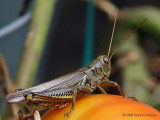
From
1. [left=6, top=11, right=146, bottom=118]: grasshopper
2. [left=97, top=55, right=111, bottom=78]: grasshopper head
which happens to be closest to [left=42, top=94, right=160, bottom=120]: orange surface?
[left=6, top=11, right=146, bottom=118]: grasshopper

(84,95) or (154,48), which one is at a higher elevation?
(84,95)

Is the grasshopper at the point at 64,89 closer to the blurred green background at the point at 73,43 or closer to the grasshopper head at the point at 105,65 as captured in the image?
the grasshopper head at the point at 105,65

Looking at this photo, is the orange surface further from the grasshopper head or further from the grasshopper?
the grasshopper head

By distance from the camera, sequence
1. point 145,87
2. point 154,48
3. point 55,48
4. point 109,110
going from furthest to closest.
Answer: point 55,48 → point 154,48 → point 145,87 → point 109,110

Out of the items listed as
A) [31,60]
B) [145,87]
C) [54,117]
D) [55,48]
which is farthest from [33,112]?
[55,48]

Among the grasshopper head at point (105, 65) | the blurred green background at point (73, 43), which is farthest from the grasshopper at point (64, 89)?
the blurred green background at point (73, 43)

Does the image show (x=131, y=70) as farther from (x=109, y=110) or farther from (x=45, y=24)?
(x=109, y=110)
